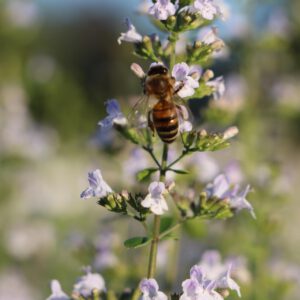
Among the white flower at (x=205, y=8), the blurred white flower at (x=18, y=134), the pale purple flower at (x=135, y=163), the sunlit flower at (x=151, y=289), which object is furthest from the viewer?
the blurred white flower at (x=18, y=134)

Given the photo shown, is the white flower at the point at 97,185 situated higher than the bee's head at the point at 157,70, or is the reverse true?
the bee's head at the point at 157,70

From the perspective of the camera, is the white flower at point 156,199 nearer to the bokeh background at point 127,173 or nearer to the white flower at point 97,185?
the white flower at point 97,185

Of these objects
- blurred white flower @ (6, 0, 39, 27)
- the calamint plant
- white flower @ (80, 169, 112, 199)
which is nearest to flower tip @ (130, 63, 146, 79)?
the calamint plant

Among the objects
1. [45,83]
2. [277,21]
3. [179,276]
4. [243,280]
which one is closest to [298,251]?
[179,276]

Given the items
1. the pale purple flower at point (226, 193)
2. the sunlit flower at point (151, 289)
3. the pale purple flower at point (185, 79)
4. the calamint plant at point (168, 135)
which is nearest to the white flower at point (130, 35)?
the calamint plant at point (168, 135)

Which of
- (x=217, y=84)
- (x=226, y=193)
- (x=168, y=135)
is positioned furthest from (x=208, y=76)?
(x=226, y=193)

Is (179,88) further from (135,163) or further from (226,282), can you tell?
(135,163)

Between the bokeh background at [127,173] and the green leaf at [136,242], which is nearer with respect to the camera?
the green leaf at [136,242]
